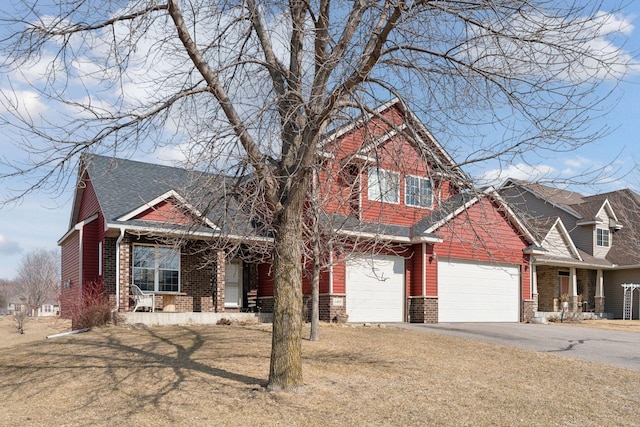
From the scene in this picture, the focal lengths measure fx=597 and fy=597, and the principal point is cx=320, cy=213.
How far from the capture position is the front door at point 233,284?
70.4 ft

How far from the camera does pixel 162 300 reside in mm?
19516

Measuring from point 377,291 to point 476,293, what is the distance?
440cm

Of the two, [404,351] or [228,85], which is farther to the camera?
[404,351]

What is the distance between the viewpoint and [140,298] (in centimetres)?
1773

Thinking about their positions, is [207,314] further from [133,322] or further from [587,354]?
[587,354]

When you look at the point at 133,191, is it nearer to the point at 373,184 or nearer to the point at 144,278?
the point at 144,278

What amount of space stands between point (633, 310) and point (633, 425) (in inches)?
1022

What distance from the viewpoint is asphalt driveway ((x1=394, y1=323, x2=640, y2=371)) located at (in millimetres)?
14445

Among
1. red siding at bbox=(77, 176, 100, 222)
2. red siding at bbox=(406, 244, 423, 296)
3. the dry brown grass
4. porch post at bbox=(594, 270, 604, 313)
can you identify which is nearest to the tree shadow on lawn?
the dry brown grass

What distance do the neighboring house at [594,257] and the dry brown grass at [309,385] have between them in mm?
16709

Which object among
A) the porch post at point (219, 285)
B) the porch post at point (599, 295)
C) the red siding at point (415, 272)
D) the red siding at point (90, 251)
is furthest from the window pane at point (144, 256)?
the porch post at point (599, 295)

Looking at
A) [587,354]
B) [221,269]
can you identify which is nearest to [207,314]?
[221,269]

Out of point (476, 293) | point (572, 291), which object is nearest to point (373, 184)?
point (476, 293)

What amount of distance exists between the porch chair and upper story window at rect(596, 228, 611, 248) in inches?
975
